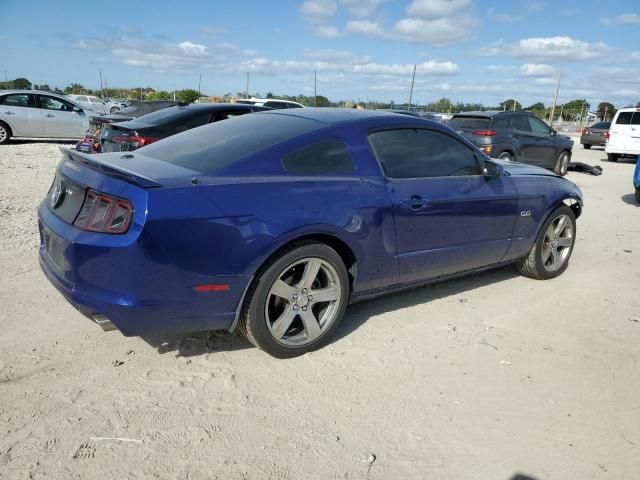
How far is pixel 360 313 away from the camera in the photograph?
403cm

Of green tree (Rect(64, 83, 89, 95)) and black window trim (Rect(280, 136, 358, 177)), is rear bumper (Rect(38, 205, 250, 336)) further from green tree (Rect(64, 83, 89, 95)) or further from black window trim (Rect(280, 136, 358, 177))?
green tree (Rect(64, 83, 89, 95))

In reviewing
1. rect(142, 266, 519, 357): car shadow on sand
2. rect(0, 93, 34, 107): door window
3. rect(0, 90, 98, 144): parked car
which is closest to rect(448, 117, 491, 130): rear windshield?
rect(142, 266, 519, 357): car shadow on sand

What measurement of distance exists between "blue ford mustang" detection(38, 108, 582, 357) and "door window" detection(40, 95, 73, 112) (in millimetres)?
12641

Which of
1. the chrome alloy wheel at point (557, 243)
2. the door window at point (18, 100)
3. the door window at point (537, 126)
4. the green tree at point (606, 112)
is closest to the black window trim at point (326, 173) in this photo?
the chrome alloy wheel at point (557, 243)

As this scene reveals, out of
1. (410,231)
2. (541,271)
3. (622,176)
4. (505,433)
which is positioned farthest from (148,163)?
(622,176)

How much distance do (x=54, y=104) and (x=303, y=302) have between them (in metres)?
14.0

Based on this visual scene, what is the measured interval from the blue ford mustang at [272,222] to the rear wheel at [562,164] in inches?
375

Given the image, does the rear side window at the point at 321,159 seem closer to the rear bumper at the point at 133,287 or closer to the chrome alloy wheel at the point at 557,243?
the rear bumper at the point at 133,287

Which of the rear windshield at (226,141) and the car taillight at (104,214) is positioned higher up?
the rear windshield at (226,141)

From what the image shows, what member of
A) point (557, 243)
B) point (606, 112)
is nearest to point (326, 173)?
point (557, 243)

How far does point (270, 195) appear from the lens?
118 inches

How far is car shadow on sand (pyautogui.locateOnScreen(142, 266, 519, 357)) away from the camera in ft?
11.1

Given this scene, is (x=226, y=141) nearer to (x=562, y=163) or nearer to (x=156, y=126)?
(x=156, y=126)

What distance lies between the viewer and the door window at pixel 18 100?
45.3 feet
